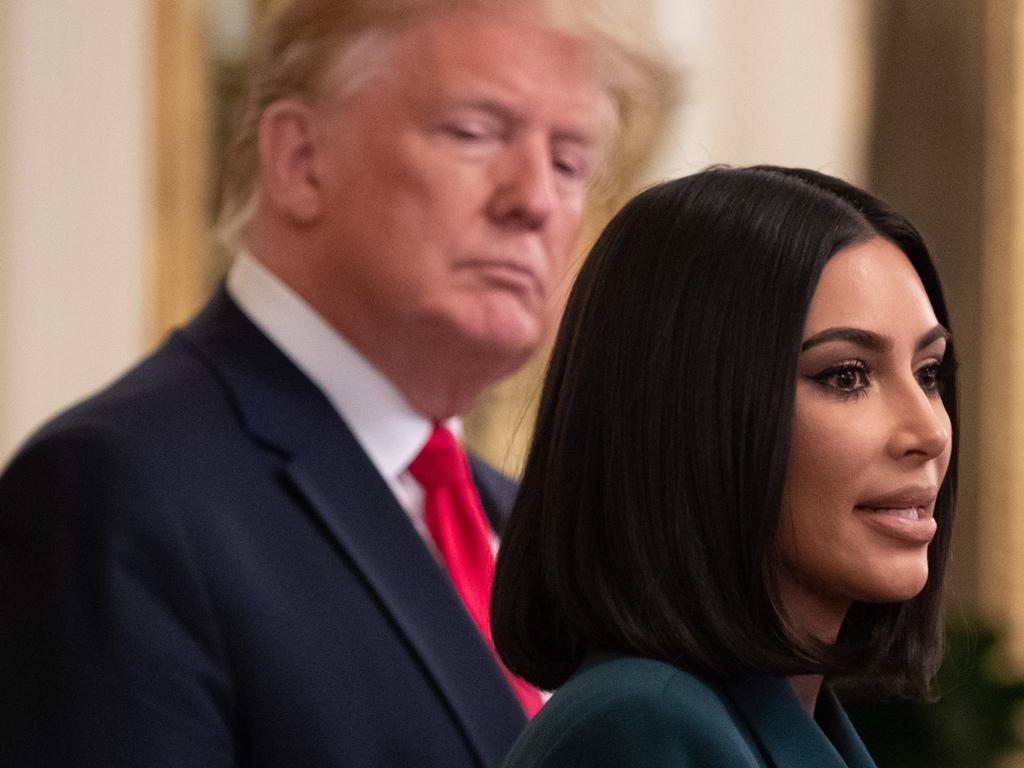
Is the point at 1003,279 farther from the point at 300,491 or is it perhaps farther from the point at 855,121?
the point at 300,491

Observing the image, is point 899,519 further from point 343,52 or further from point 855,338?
point 343,52

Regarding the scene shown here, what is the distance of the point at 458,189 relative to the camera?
275 cm

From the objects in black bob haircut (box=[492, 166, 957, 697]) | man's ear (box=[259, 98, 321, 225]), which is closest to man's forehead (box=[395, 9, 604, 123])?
man's ear (box=[259, 98, 321, 225])

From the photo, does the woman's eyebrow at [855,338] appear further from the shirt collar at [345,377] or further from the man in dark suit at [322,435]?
the shirt collar at [345,377]

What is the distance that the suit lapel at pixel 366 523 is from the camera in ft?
8.01

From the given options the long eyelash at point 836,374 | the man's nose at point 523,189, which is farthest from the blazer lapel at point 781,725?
the man's nose at point 523,189

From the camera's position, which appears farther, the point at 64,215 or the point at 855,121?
the point at 855,121

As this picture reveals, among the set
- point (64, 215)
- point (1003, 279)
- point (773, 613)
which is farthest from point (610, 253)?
point (1003, 279)

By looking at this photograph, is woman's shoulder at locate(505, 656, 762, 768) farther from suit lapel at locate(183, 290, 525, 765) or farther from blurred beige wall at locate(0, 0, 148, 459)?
blurred beige wall at locate(0, 0, 148, 459)

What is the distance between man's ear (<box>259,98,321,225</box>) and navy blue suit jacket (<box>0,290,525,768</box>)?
1.20 ft

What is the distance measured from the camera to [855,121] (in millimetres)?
6133

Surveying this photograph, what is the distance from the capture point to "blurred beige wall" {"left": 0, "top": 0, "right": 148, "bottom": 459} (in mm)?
4863

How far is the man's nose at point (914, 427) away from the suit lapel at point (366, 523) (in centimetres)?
86

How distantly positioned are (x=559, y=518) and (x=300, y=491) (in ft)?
2.48
